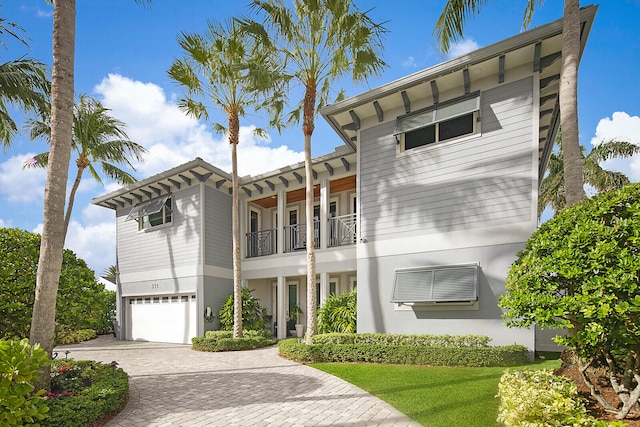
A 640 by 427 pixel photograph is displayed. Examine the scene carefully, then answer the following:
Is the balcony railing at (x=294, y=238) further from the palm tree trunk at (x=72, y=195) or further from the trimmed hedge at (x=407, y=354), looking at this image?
the palm tree trunk at (x=72, y=195)

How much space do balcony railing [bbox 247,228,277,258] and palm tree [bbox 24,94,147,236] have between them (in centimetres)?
781

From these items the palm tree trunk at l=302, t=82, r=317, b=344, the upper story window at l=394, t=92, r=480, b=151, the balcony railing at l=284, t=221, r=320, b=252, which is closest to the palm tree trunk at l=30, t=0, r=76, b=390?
the palm tree trunk at l=302, t=82, r=317, b=344

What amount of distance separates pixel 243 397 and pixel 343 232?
8.47 m

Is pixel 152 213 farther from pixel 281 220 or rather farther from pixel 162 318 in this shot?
pixel 281 220

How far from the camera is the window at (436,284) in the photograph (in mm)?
9202

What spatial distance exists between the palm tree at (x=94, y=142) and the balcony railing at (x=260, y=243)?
781 cm

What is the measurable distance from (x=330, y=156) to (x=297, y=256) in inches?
168

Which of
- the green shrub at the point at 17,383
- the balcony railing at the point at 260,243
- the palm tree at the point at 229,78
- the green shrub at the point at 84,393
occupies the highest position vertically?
the palm tree at the point at 229,78

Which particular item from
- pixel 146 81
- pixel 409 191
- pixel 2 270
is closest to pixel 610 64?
pixel 409 191

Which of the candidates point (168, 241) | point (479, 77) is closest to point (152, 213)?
point (168, 241)

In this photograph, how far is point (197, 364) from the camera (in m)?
10.4

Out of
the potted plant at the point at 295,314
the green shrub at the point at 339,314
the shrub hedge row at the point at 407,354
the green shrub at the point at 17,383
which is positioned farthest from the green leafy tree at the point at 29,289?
the potted plant at the point at 295,314

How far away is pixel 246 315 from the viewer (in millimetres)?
14516

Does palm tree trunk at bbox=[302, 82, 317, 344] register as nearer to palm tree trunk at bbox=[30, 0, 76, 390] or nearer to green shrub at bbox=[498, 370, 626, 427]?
palm tree trunk at bbox=[30, 0, 76, 390]
